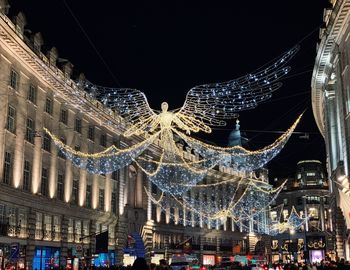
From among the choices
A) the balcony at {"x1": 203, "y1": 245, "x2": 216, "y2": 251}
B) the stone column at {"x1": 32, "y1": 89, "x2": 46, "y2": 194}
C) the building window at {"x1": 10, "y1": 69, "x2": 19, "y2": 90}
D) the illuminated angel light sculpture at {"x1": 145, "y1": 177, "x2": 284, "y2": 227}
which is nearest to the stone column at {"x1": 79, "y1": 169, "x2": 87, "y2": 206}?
the stone column at {"x1": 32, "y1": 89, "x2": 46, "y2": 194}

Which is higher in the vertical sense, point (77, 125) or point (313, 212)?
point (77, 125)

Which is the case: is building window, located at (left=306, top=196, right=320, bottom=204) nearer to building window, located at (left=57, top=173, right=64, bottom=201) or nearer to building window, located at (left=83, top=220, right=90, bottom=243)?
building window, located at (left=83, top=220, right=90, bottom=243)

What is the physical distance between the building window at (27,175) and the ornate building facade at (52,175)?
0.07 meters

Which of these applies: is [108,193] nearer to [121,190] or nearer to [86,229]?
[121,190]

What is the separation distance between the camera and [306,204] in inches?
4872

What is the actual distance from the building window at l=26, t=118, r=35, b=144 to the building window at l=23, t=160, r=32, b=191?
1.65 meters

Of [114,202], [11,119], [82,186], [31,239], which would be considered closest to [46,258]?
[31,239]

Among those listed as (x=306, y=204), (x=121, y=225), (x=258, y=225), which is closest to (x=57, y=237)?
(x=121, y=225)

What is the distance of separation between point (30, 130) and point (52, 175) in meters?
4.51

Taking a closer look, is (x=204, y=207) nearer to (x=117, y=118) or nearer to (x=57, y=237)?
(x=117, y=118)

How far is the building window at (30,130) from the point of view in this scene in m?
39.0

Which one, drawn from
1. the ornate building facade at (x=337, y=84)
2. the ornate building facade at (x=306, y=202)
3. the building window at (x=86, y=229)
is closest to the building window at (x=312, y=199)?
the ornate building facade at (x=306, y=202)

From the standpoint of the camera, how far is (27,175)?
38594 millimetres

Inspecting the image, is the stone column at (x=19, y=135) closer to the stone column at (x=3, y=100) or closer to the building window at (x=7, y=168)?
the building window at (x=7, y=168)
